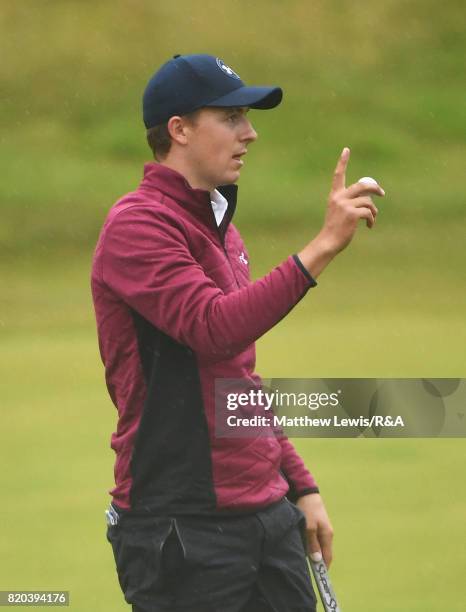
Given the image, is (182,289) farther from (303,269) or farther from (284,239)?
(284,239)

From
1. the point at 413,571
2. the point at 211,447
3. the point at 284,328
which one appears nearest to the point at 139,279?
the point at 211,447

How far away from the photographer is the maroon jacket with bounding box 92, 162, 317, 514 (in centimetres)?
250

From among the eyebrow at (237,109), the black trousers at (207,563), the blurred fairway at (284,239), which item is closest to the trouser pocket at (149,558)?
the black trousers at (207,563)

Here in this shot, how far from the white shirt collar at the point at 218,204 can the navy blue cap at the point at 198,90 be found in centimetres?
17

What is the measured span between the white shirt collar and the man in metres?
0.04

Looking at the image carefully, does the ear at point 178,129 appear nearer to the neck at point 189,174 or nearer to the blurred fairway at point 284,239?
the neck at point 189,174

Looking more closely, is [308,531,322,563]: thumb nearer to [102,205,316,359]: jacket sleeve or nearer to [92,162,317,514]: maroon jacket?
[92,162,317,514]: maroon jacket

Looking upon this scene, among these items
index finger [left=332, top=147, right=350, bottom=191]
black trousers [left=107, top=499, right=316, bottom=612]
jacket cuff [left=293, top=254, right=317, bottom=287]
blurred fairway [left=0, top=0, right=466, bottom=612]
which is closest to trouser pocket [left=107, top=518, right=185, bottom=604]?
black trousers [left=107, top=499, right=316, bottom=612]

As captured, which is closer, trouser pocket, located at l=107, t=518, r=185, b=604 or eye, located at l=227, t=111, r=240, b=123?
trouser pocket, located at l=107, t=518, r=185, b=604

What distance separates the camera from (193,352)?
8.43 feet

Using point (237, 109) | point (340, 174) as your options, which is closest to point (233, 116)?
point (237, 109)

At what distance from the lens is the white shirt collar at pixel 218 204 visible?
9.24 feet

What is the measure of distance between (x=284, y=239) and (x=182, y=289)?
9.22 meters

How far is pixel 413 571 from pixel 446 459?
1609 mm
